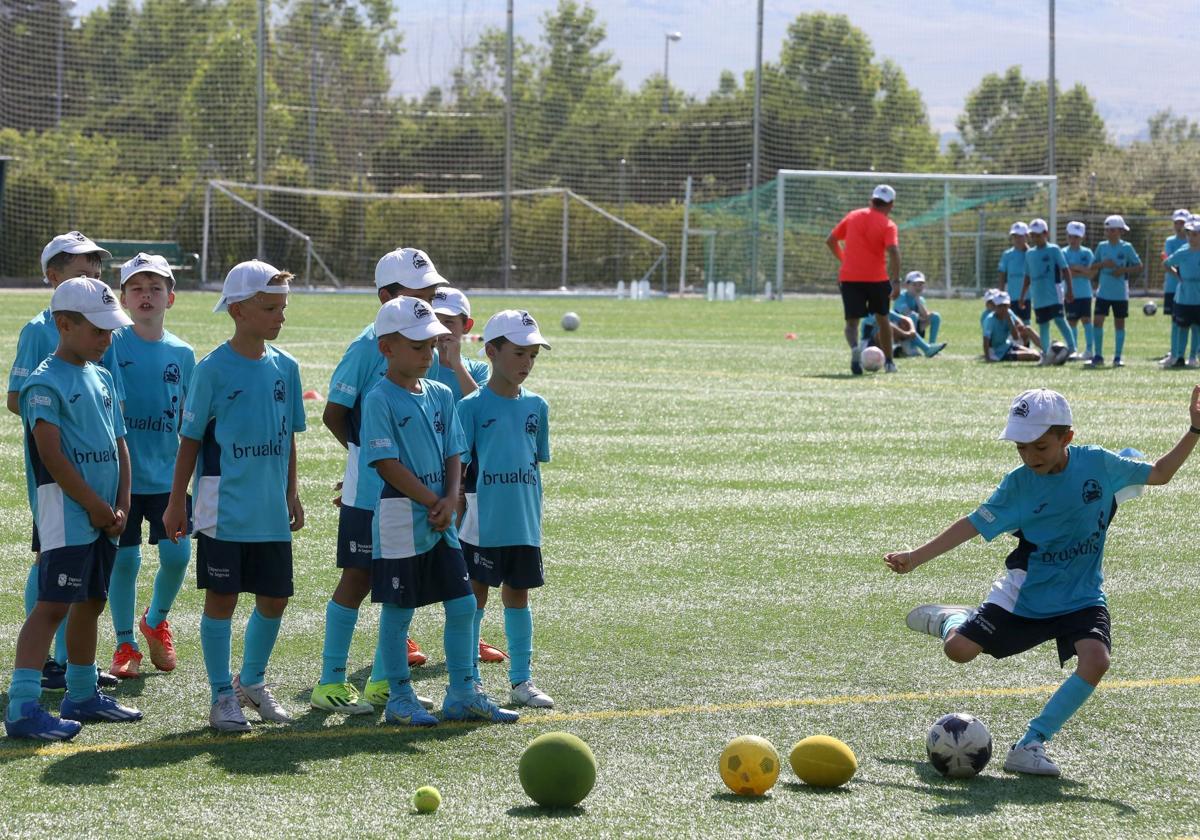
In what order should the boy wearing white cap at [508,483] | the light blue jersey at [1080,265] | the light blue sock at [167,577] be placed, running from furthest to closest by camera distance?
the light blue jersey at [1080,265] < the light blue sock at [167,577] < the boy wearing white cap at [508,483]

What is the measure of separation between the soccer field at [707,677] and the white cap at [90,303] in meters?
1.53

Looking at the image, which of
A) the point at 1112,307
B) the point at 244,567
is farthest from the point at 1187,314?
the point at 244,567

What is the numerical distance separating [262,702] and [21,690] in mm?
877

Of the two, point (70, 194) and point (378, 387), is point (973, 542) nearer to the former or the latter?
point (378, 387)

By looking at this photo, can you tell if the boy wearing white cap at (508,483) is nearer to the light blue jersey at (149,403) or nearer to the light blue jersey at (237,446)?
the light blue jersey at (237,446)

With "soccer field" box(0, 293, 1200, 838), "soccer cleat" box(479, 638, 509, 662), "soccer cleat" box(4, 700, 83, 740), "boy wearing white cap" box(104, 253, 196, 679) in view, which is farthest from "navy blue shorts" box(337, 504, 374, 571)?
"soccer cleat" box(4, 700, 83, 740)

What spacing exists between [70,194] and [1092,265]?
3363 centimetres

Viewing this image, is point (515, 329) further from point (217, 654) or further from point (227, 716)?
point (227, 716)

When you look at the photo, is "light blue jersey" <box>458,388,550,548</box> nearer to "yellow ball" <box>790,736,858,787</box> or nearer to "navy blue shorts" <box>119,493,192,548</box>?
"navy blue shorts" <box>119,493,192,548</box>

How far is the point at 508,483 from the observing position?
646 cm

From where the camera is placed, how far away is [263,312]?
239 inches

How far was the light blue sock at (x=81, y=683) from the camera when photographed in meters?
6.05

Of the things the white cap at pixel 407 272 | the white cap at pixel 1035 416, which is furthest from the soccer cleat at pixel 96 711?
the white cap at pixel 1035 416

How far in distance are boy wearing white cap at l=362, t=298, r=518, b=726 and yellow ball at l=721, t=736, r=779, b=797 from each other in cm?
119
